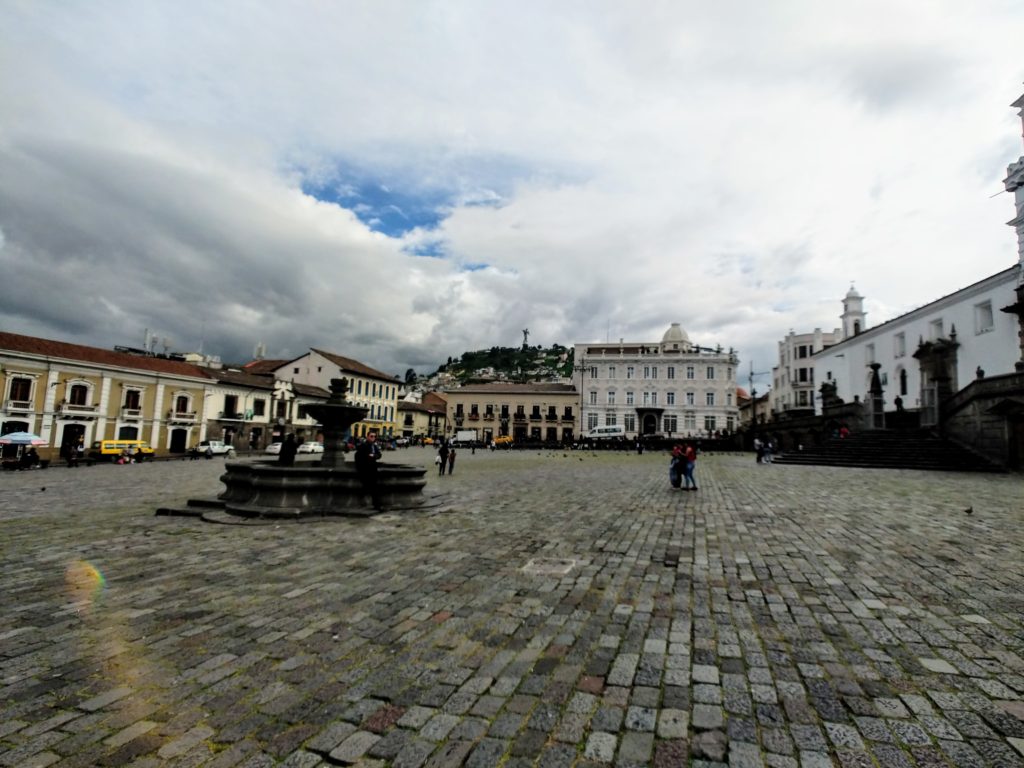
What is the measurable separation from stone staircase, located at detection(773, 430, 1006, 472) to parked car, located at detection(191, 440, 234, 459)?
135ft

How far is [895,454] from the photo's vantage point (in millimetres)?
24688

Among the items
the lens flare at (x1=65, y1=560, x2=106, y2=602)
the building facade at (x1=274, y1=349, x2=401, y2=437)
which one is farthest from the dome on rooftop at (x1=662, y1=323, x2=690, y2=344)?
the lens flare at (x1=65, y1=560, x2=106, y2=602)

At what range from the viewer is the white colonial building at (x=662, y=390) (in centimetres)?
6575

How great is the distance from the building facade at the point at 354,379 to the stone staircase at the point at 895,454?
4778 cm

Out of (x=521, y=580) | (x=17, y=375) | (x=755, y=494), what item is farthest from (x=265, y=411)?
(x=521, y=580)

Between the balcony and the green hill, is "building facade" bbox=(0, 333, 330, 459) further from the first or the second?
the green hill

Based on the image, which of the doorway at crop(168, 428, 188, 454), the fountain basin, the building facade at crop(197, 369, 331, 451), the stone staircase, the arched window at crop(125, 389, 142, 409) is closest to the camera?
the fountain basin

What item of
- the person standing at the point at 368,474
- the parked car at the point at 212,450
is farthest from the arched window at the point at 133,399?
the person standing at the point at 368,474

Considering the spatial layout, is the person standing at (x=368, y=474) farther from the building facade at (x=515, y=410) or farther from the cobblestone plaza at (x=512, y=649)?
the building facade at (x=515, y=410)

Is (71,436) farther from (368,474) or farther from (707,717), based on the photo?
(707,717)

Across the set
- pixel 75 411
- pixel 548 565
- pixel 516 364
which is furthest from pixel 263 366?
pixel 516 364

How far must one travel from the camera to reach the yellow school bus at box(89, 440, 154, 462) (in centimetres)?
3534

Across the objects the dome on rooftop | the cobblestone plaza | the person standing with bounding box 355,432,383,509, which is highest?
the dome on rooftop

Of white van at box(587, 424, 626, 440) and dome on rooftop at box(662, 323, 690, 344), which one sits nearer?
white van at box(587, 424, 626, 440)
